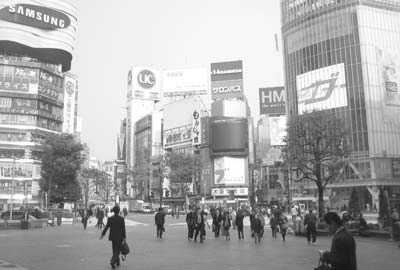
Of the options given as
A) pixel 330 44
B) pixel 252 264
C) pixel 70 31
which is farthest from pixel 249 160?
pixel 252 264

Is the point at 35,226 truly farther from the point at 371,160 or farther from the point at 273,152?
the point at 371,160

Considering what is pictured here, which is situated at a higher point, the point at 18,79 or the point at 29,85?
the point at 18,79

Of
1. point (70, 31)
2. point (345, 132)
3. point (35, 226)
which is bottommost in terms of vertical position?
point (35, 226)

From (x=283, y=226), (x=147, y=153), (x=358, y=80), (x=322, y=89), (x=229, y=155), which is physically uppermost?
(x=358, y=80)

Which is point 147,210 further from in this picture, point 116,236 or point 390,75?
point 116,236

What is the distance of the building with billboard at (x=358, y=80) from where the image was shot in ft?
244

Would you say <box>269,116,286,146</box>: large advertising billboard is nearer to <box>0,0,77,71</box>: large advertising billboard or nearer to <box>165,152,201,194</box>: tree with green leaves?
<box>165,152,201,194</box>: tree with green leaves

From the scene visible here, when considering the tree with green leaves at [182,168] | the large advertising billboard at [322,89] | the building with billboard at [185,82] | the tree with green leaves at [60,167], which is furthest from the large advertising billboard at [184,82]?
the tree with green leaves at [60,167]

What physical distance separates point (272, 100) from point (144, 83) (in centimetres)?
4604

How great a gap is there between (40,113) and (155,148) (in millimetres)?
57091

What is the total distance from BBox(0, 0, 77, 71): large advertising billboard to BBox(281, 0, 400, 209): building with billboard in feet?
152

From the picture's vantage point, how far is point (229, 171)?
106m

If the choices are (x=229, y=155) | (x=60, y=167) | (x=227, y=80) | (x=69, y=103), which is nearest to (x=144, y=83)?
(x=227, y=80)

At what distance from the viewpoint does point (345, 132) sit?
3300cm
